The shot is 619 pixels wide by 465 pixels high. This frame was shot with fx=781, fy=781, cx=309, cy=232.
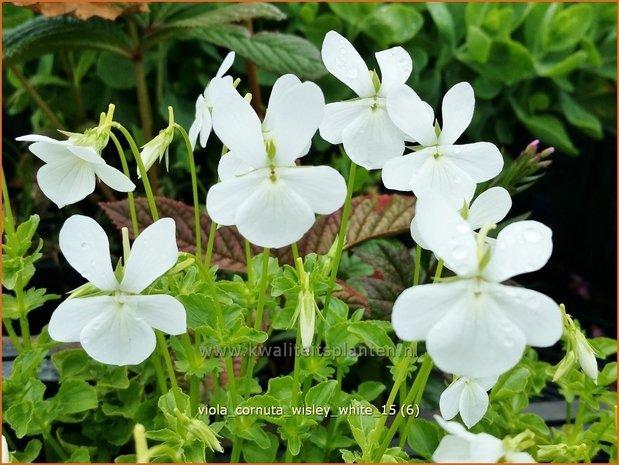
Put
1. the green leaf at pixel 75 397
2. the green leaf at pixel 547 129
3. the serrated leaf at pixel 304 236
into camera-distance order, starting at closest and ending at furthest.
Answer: the green leaf at pixel 75 397 < the serrated leaf at pixel 304 236 < the green leaf at pixel 547 129

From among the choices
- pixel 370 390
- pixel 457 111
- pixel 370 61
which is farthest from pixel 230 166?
pixel 370 61

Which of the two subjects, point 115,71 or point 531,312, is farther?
point 115,71

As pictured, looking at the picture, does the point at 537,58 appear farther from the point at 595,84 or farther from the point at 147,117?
the point at 147,117

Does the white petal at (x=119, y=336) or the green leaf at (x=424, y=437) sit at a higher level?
the white petal at (x=119, y=336)

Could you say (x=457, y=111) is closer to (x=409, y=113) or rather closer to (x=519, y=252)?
(x=409, y=113)

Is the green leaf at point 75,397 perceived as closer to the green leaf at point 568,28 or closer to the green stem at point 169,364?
the green stem at point 169,364

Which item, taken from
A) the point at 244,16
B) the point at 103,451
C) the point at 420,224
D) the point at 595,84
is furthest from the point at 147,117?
the point at 595,84

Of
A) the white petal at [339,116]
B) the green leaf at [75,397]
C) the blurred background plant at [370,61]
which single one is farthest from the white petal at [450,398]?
the blurred background plant at [370,61]
